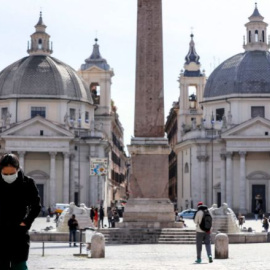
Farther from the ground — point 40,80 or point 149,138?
point 40,80

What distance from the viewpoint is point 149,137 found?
4075 cm

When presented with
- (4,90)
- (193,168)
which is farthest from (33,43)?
(193,168)

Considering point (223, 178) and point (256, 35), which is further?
point (256, 35)

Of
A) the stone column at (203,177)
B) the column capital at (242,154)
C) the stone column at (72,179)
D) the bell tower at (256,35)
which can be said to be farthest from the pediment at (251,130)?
the stone column at (72,179)

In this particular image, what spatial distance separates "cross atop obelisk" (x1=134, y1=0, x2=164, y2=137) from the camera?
132ft

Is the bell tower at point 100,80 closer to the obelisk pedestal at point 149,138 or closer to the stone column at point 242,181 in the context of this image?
the stone column at point 242,181

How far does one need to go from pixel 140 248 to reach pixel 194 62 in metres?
86.9

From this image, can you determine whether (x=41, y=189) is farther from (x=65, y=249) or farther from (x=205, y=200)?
(x=65, y=249)

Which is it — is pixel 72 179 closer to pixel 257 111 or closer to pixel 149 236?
pixel 257 111

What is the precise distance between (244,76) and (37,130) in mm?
22635

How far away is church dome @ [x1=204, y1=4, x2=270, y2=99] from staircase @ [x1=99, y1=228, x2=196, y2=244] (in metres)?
59.8

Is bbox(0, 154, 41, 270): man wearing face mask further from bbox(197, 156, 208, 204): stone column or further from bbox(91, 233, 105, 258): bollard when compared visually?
bbox(197, 156, 208, 204): stone column

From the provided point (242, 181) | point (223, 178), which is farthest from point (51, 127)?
point (242, 181)

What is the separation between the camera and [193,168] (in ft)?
326
